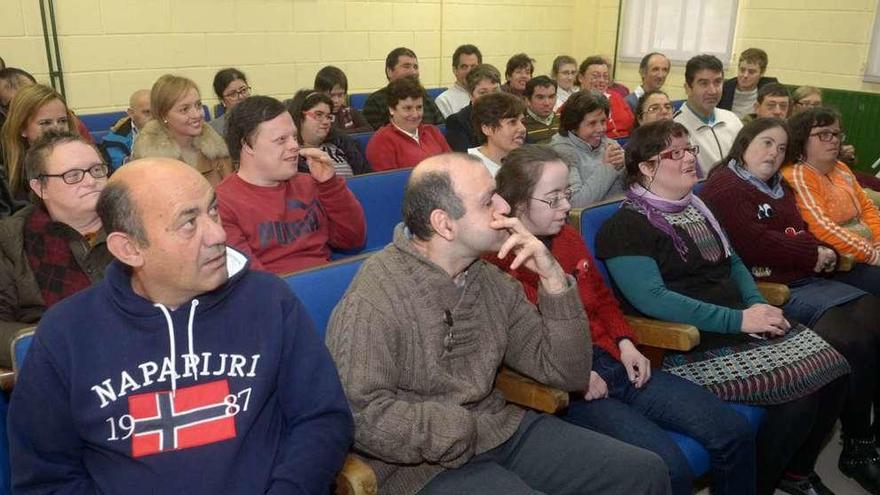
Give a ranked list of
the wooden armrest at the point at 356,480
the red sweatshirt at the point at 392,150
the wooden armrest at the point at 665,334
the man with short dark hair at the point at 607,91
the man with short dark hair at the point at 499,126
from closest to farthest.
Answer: the wooden armrest at the point at 356,480, the wooden armrest at the point at 665,334, the man with short dark hair at the point at 499,126, the red sweatshirt at the point at 392,150, the man with short dark hair at the point at 607,91

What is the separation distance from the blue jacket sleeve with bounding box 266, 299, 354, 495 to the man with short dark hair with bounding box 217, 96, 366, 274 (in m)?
0.83

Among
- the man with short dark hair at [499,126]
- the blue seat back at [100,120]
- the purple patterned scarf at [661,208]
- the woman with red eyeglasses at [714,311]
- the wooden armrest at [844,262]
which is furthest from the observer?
the blue seat back at [100,120]

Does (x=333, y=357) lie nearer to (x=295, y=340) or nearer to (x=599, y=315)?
(x=295, y=340)

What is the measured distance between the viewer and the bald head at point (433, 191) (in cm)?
162

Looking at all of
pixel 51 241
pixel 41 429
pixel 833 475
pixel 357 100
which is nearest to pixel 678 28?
pixel 357 100

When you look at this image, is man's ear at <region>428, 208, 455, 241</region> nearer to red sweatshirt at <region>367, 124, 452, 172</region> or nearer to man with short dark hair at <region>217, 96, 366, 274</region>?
man with short dark hair at <region>217, 96, 366, 274</region>

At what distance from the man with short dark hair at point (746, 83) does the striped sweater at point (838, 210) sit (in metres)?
2.24

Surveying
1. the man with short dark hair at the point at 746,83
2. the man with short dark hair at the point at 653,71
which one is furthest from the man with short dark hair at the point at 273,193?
the man with short dark hair at the point at 746,83

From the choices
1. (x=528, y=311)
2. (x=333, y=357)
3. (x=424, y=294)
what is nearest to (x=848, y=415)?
(x=528, y=311)

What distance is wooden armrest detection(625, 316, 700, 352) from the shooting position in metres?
1.96

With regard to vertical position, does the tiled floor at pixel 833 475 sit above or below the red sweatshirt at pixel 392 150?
below

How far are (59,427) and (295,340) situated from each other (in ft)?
1.45

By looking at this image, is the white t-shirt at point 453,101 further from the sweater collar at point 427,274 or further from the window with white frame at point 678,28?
the sweater collar at point 427,274

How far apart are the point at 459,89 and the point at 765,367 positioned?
11.9 feet
